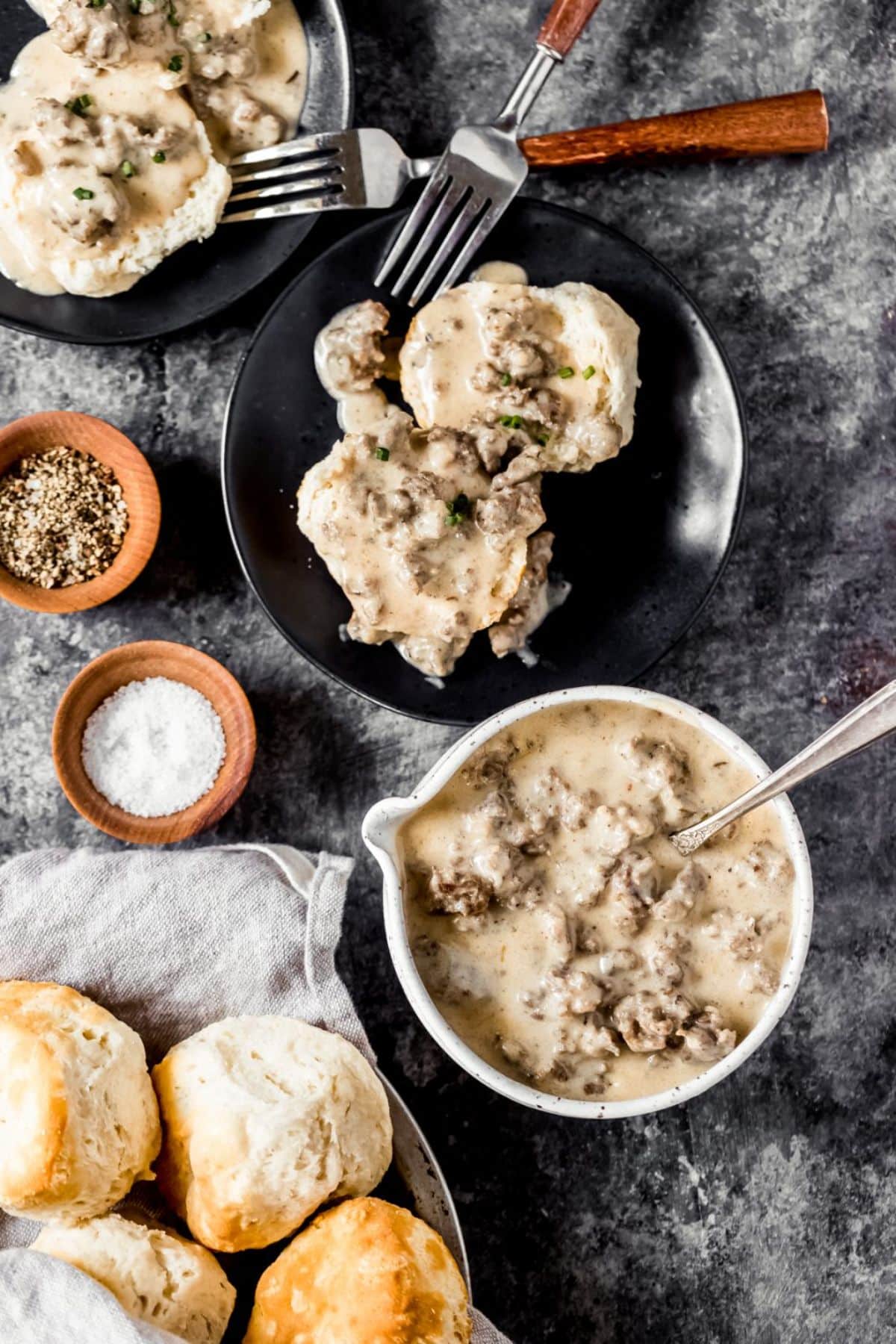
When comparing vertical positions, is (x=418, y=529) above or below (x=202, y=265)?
below

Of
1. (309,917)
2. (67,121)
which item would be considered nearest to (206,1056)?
(309,917)

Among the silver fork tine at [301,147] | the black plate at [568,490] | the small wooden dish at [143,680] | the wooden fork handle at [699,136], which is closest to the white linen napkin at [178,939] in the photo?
the small wooden dish at [143,680]

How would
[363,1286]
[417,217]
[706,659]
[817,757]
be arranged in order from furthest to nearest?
[706,659]
[417,217]
[363,1286]
[817,757]

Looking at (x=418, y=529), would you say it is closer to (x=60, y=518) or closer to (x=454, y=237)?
(x=454, y=237)

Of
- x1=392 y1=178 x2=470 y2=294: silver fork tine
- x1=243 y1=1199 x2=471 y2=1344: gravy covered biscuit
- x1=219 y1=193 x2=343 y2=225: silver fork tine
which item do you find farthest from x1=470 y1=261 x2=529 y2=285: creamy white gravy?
x1=243 y1=1199 x2=471 y2=1344: gravy covered biscuit

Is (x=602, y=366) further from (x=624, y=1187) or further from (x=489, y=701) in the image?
(x=624, y=1187)

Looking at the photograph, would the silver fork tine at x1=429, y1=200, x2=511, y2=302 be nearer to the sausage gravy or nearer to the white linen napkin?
the sausage gravy

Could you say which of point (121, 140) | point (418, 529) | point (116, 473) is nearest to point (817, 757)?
point (418, 529)
